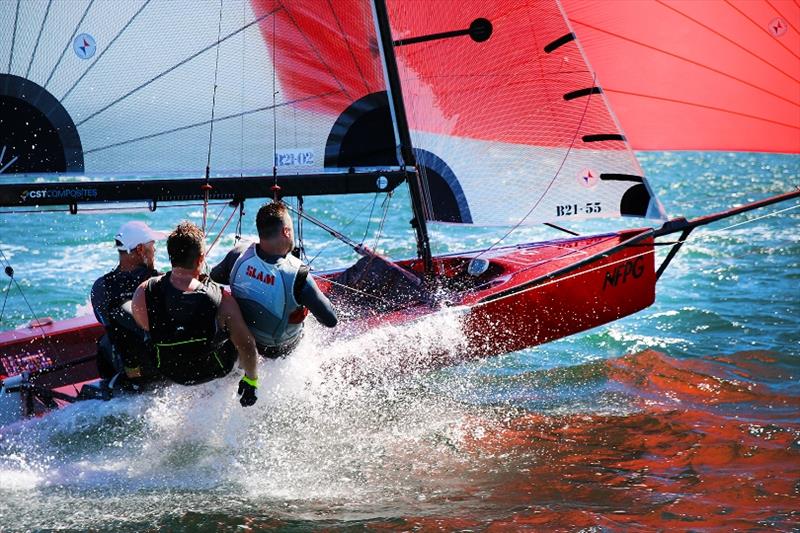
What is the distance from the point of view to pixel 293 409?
489 centimetres

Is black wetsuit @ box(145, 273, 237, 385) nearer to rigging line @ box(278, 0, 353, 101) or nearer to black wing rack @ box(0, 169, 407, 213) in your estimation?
black wing rack @ box(0, 169, 407, 213)

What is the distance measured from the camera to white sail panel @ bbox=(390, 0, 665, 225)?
19.9 feet

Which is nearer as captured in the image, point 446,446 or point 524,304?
point 446,446

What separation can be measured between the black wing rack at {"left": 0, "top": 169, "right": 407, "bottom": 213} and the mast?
4.4 inches

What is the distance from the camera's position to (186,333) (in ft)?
13.2

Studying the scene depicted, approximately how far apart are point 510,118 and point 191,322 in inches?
116

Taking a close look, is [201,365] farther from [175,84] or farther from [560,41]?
[560,41]

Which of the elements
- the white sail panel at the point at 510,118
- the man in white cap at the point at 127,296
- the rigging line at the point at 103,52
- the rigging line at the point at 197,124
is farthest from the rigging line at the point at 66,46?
the white sail panel at the point at 510,118

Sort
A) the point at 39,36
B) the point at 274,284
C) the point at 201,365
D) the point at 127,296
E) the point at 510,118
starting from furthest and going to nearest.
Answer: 1. the point at 510,118
2. the point at 39,36
3. the point at 127,296
4. the point at 274,284
5. the point at 201,365

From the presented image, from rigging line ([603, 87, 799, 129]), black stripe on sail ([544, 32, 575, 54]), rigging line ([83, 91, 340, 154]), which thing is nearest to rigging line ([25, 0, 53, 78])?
rigging line ([83, 91, 340, 154])

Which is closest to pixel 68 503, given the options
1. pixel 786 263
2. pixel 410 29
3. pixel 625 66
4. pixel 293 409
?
pixel 293 409

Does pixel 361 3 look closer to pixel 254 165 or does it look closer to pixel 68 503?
pixel 254 165

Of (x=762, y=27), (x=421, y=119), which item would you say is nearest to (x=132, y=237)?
(x=421, y=119)

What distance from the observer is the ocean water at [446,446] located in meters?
4.12
